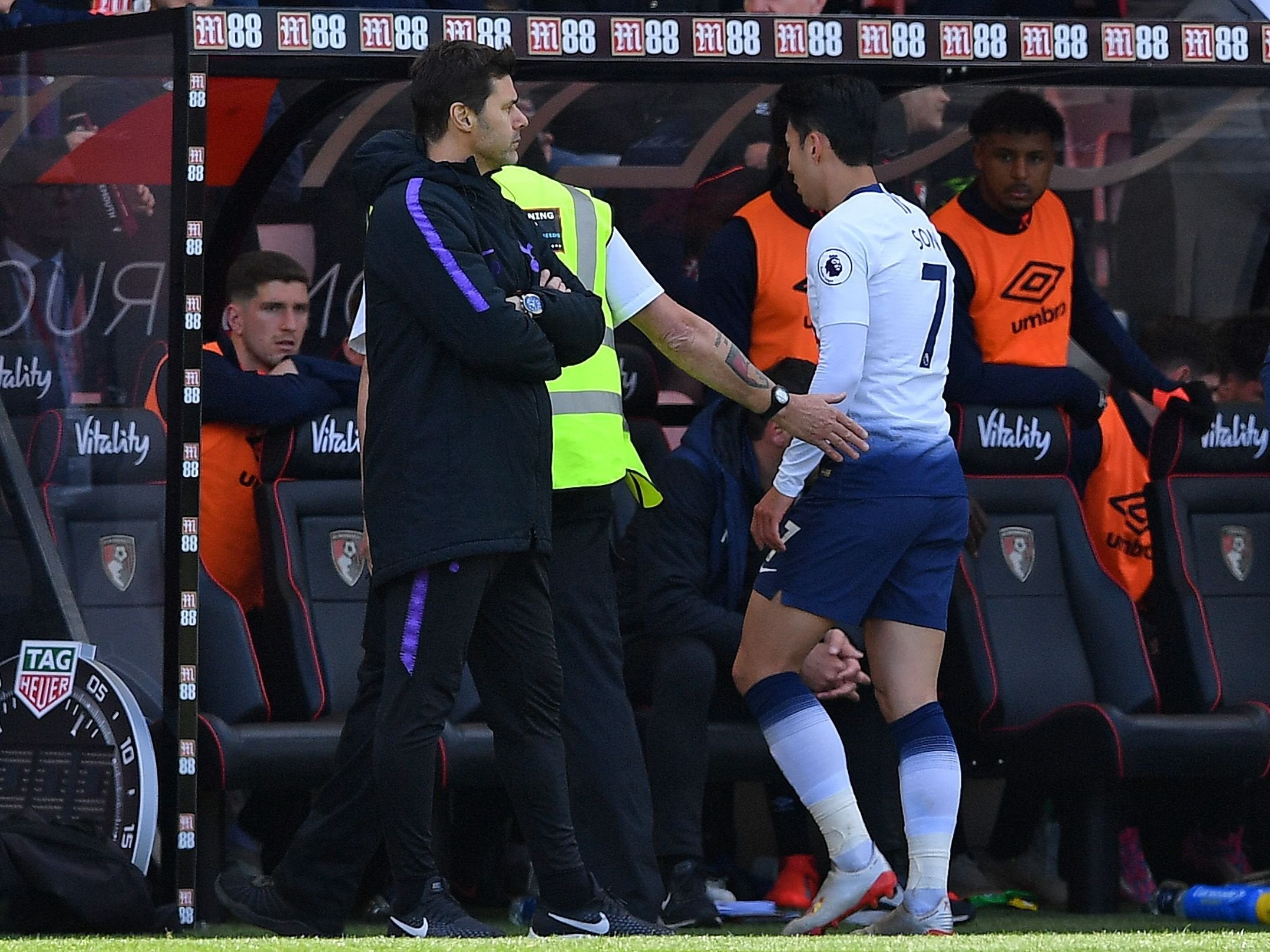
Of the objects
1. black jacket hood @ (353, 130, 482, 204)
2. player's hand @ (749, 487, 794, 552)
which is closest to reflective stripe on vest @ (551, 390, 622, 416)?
player's hand @ (749, 487, 794, 552)

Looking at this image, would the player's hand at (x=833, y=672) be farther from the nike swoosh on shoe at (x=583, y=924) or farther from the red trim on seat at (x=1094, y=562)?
the nike swoosh on shoe at (x=583, y=924)

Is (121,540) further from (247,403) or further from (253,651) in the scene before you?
(247,403)

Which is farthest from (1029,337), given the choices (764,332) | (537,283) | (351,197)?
(537,283)

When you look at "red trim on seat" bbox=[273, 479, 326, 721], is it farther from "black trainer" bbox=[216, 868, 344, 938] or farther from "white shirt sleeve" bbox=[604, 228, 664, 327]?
"white shirt sleeve" bbox=[604, 228, 664, 327]

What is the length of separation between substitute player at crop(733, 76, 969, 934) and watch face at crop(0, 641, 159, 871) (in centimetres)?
141

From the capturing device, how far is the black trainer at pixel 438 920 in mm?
4285

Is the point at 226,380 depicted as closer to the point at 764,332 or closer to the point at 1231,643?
the point at 764,332

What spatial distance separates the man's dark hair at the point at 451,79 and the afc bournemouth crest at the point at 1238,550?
2.79 metres

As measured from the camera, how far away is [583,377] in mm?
4879

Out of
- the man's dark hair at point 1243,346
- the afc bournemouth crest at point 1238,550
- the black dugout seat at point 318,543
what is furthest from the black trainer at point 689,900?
the man's dark hair at point 1243,346

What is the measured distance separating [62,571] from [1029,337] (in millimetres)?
2742

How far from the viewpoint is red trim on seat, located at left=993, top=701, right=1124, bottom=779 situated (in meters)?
5.68

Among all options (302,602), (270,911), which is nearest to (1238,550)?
(302,602)

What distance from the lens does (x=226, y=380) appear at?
237 inches
